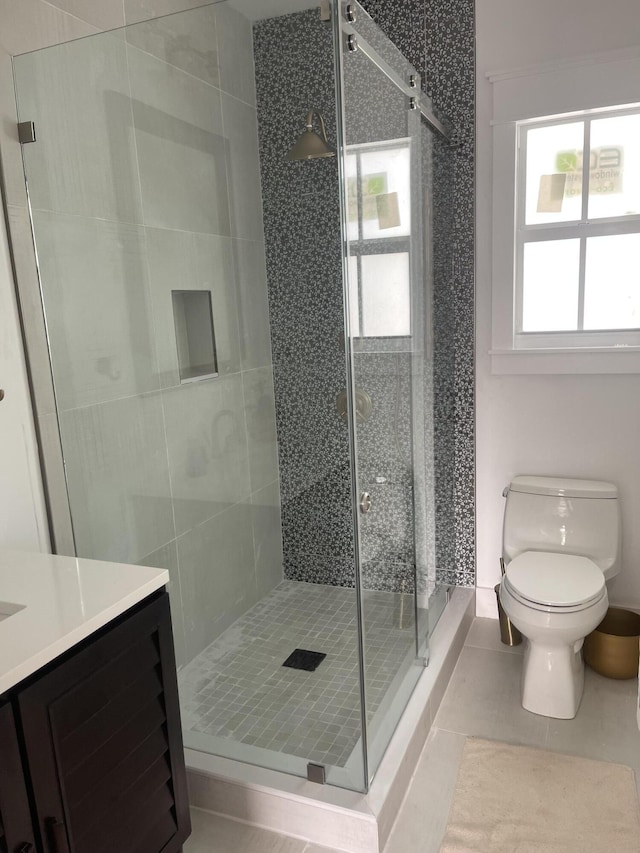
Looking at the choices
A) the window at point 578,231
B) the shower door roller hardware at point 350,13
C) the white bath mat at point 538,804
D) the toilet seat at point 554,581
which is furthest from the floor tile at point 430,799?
the shower door roller hardware at point 350,13

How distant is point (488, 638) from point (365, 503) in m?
1.33

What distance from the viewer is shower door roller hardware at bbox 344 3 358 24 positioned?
1.57 m

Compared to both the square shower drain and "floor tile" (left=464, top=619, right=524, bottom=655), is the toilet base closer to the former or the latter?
"floor tile" (left=464, top=619, right=524, bottom=655)

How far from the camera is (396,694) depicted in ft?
6.89

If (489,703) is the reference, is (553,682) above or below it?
above

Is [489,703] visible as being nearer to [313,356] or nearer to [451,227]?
[313,356]

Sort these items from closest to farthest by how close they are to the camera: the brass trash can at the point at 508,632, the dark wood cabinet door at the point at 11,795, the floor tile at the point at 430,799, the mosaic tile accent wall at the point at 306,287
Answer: the dark wood cabinet door at the point at 11,795 → the mosaic tile accent wall at the point at 306,287 → the floor tile at the point at 430,799 → the brass trash can at the point at 508,632

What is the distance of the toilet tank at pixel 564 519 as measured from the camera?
2.55 m

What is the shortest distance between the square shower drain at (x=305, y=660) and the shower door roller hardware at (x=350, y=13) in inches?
67.3

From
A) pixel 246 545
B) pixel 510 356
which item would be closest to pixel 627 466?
pixel 510 356

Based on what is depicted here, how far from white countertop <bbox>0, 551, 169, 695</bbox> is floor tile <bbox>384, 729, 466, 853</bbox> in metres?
1.01

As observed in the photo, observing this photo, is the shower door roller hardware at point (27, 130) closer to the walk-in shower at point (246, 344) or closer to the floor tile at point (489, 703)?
the walk-in shower at point (246, 344)

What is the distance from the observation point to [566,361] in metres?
2.67

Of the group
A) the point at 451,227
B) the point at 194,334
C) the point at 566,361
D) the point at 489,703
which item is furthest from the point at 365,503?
the point at 451,227
